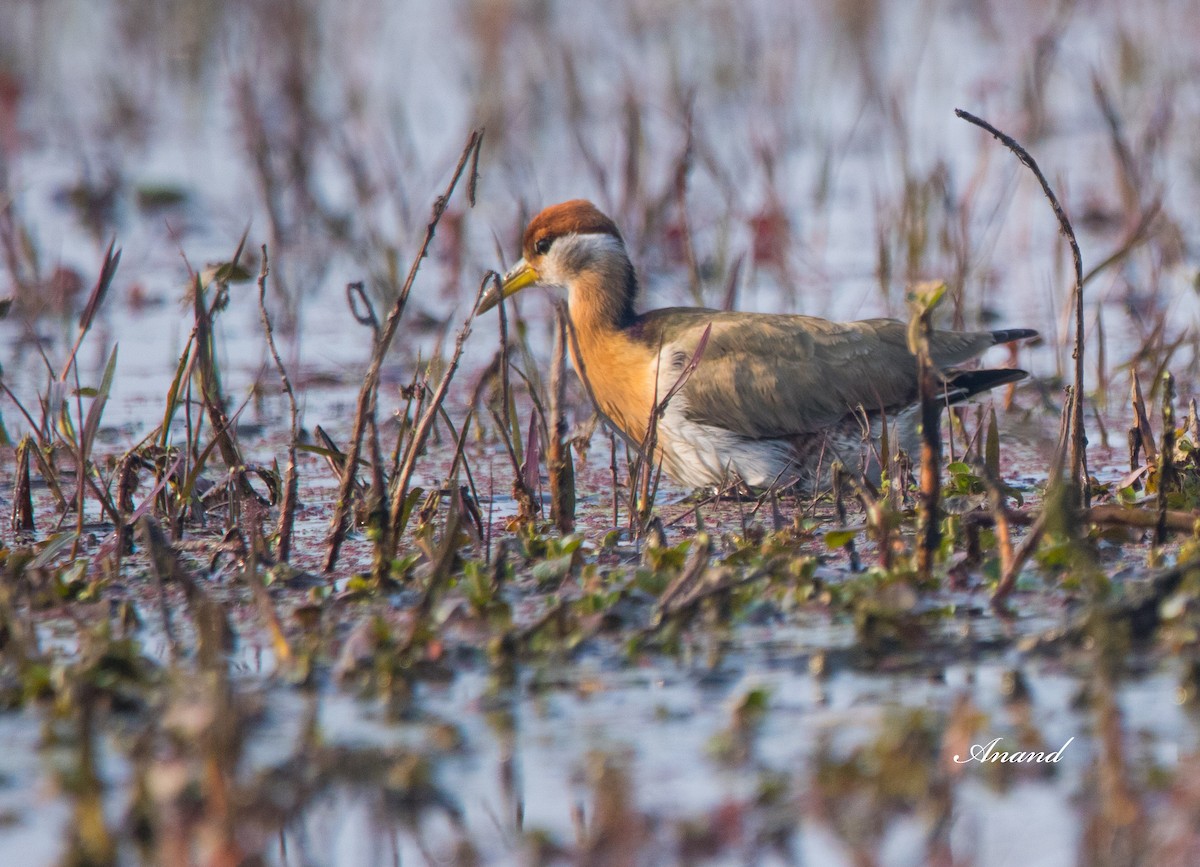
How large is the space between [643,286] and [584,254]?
4.98 feet

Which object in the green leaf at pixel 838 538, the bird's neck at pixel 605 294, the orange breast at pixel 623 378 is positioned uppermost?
the bird's neck at pixel 605 294

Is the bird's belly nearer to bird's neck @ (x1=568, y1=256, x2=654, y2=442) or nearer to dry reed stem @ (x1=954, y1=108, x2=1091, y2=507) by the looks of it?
bird's neck @ (x1=568, y1=256, x2=654, y2=442)

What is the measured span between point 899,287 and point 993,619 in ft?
13.8

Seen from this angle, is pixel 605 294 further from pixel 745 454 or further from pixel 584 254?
pixel 745 454

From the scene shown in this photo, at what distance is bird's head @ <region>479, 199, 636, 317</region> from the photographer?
651cm

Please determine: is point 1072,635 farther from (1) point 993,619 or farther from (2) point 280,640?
(2) point 280,640

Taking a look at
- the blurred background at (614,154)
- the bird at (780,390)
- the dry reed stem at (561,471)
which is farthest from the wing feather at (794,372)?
the dry reed stem at (561,471)

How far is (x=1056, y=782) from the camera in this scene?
3.28 meters

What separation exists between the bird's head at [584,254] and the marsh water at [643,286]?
57 centimetres

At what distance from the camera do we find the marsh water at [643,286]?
3248 mm

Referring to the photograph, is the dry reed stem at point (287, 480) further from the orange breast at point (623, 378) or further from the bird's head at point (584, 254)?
the bird's head at point (584, 254)

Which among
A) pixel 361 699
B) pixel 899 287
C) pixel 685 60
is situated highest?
pixel 685 60

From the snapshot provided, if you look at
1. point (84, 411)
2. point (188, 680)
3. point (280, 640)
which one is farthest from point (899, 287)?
point (188, 680)

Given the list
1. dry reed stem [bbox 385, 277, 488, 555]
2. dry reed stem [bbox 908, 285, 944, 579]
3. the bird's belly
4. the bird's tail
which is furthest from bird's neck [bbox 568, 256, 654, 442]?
dry reed stem [bbox 908, 285, 944, 579]
